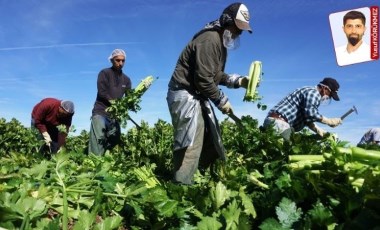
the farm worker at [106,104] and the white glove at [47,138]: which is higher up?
the farm worker at [106,104]

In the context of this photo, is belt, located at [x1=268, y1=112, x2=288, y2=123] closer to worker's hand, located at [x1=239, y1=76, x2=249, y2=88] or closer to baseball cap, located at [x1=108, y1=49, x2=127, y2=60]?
worker's hand, located at [x1=239, y1=76, x2=249, y2=88]

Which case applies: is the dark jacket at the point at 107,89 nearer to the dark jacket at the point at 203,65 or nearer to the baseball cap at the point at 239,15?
the dark jacket at the point at 203,65

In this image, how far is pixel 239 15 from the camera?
17.1 feet

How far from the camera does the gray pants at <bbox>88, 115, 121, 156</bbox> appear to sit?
26.8 ft

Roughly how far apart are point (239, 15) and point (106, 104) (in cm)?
386

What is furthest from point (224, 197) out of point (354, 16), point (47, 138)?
point (354, 16)

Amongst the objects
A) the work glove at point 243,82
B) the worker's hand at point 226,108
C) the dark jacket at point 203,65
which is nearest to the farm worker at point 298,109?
the work glove at point 243,82

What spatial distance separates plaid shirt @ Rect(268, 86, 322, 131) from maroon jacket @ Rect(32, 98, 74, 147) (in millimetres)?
4235

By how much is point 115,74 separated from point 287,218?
6778mm

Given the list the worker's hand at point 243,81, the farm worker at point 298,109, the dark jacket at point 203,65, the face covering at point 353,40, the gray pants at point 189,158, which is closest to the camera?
the dark jacket at point 203,65

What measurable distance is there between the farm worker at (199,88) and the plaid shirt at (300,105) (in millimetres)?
1727

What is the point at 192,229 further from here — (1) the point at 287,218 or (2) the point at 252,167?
(2) the point at 252,167

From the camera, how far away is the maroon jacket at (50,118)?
349 inches

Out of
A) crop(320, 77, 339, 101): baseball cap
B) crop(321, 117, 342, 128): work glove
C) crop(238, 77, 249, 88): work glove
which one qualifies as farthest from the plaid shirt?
crop(238, 77, 249, 88): work glove
